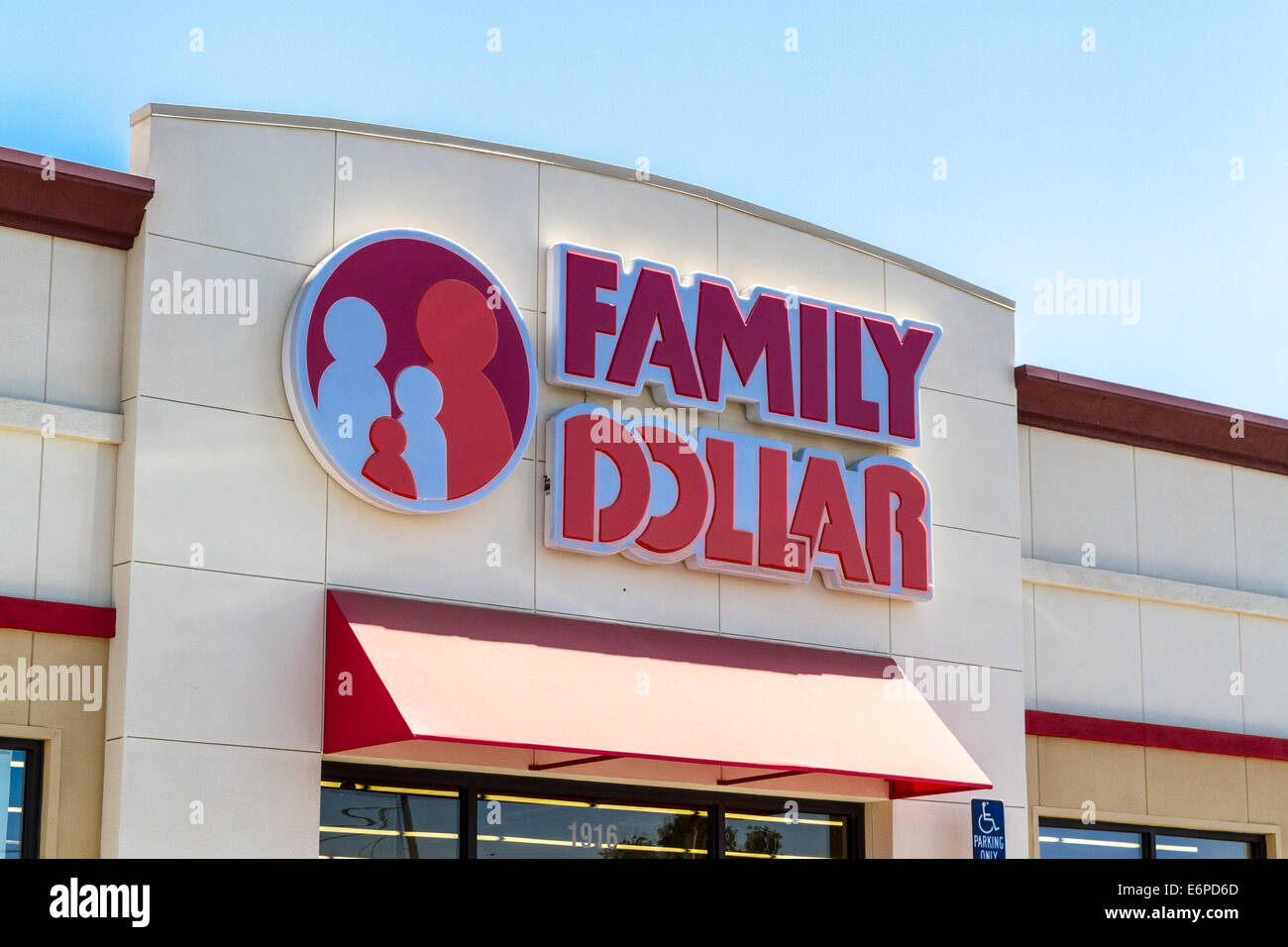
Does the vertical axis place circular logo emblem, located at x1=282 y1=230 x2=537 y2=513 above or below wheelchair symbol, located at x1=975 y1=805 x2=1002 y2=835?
above

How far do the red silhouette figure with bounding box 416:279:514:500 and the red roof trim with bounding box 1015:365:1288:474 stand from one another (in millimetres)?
5249

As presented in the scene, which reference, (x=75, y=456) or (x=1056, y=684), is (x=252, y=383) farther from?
(x=1056, y=684)

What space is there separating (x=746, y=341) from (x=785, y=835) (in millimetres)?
3831

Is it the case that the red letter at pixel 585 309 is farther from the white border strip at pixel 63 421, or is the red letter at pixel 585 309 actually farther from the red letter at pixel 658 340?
the white border strip at pixel 63 421

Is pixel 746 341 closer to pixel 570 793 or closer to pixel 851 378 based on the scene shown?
pixel 851 378

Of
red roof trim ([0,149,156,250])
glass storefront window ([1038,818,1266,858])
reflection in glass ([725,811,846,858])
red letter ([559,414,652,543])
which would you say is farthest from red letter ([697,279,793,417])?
glass storefront window ([1038,818,1266,858])

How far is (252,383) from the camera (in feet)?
35.4

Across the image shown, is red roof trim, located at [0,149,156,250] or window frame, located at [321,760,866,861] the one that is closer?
red roof trim, located at [0,149,156,250]

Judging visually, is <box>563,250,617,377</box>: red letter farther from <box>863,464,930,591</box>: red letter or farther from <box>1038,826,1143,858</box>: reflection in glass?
<box>1038,826,1143,858</box>: reflection in glass

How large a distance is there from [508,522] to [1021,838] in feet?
16.8

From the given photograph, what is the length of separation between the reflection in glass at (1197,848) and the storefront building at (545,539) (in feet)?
0.14

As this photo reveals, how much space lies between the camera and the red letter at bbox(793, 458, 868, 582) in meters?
12.8
